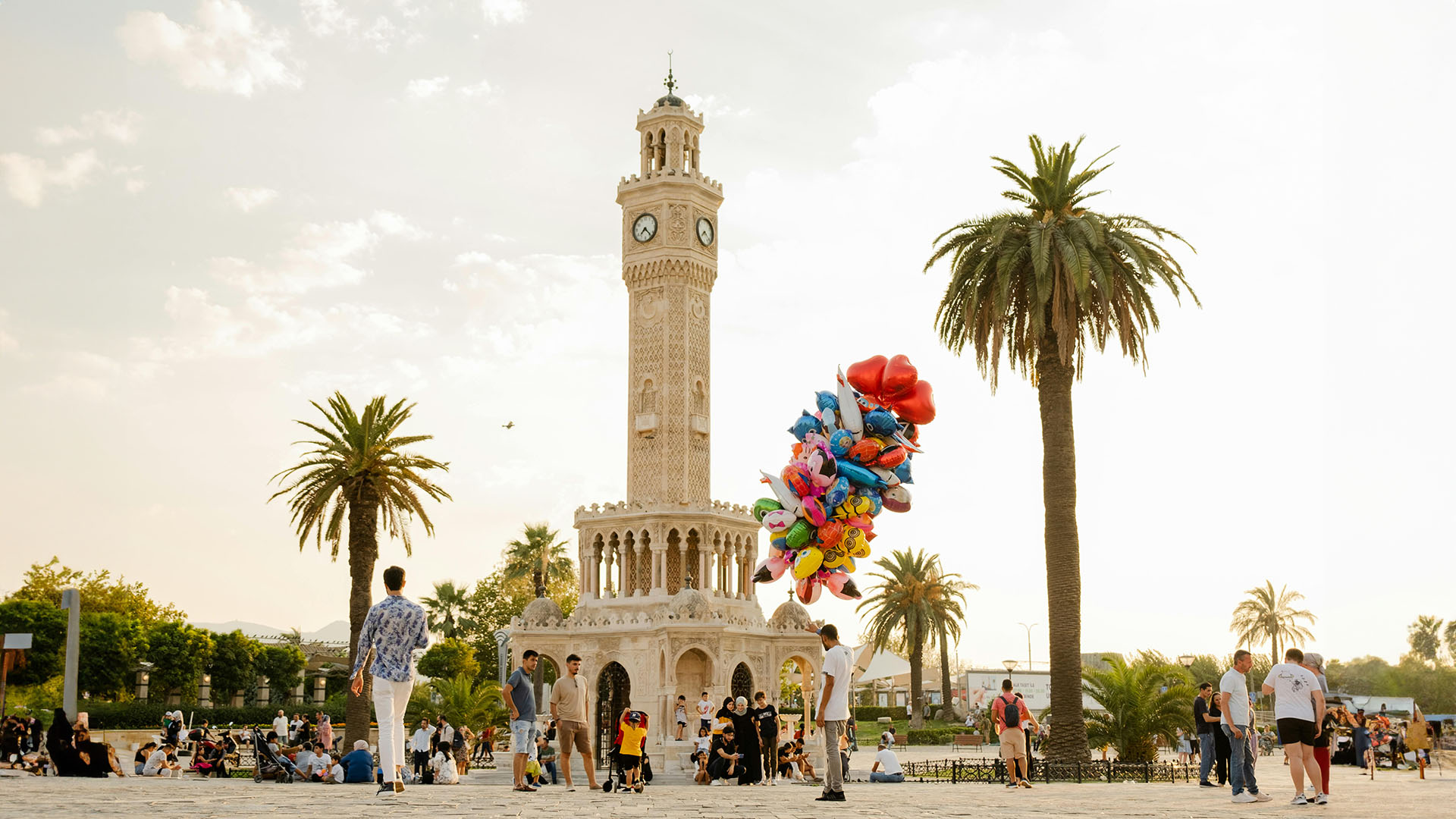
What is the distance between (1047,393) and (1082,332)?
2.02 meters

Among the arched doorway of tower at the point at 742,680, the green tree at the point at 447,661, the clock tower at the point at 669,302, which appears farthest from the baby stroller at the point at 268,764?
the green tree at the point at 447,661

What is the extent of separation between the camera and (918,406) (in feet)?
72.0

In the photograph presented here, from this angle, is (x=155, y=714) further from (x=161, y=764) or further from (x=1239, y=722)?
(x=1239, y=722)

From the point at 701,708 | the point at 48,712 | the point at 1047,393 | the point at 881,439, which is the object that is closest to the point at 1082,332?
the point at 1047,393

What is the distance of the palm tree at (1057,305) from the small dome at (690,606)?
16517 mm

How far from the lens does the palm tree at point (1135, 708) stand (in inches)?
1173

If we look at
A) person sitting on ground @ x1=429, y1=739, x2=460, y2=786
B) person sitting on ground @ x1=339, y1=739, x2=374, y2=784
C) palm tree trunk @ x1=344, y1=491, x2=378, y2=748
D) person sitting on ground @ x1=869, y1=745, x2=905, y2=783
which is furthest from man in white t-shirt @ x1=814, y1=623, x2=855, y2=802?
palm tree trunk @ x1=344, y1=491, x2=378, y2=748

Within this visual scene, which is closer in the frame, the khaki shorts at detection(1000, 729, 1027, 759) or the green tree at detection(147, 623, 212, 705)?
the khaki shorts at detection(1000, 729, 1027, 759)

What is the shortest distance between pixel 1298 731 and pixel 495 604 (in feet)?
212

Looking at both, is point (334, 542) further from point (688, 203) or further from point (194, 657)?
point (194, 657)

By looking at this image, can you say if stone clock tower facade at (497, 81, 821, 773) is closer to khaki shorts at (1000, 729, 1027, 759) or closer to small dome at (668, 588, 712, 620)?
small dome at (668, 588, 712, 620)

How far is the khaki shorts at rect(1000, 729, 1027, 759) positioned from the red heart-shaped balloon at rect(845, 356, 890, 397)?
5.98 meters

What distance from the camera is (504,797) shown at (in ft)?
46.4

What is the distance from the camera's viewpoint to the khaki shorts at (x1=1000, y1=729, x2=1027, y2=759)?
20.4 m
